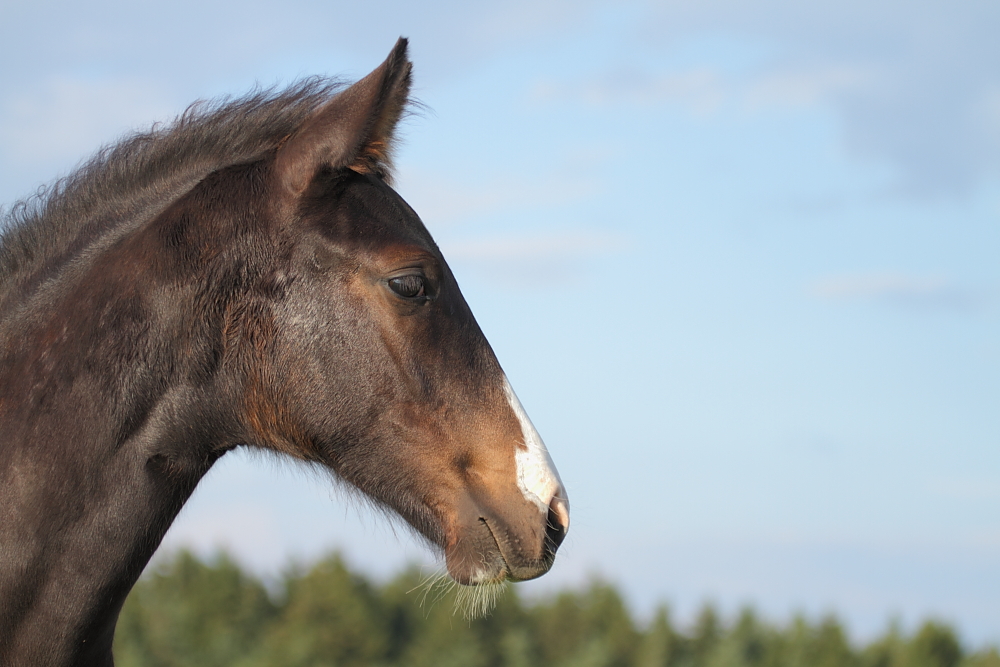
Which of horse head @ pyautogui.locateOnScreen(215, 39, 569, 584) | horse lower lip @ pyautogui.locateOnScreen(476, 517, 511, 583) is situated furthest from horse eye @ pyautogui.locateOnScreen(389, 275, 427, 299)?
horse lower lip @ pyautogui.locateOnScreen(476, 517, 511, 583)

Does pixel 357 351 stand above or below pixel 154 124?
below

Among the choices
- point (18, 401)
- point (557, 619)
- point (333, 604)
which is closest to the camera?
point (18, 401)

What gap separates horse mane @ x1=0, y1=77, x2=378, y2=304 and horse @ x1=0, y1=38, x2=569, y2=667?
0.02 meters

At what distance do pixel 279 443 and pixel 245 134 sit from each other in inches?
47.0

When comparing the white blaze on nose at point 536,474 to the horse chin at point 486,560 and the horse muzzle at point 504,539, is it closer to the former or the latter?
the horse muzzle at point 504,539

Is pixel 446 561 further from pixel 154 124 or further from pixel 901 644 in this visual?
pixel 901 644

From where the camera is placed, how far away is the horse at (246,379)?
137 inches

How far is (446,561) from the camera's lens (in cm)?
379

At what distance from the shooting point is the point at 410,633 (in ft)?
91.8

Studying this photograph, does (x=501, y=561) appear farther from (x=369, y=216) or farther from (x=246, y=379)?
(x=369, y=216)

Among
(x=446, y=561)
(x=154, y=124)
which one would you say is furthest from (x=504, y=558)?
(x=154, y=124)

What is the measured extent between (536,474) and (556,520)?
18cm

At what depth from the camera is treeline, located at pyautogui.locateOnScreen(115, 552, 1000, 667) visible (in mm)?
24422

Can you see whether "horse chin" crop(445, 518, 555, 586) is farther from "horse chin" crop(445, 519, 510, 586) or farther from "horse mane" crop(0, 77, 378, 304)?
"horse mane" crop(0, 77, 378, 304)
